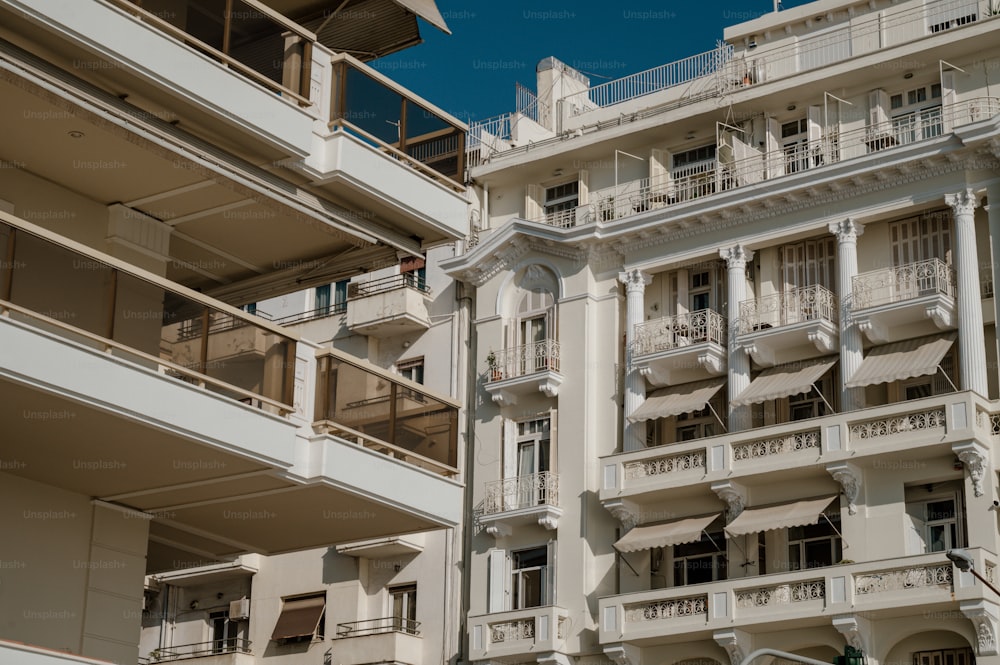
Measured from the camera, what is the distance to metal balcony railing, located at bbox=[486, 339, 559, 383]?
3900cm

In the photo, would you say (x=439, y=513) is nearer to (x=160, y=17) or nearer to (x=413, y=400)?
(x=413, y=400)

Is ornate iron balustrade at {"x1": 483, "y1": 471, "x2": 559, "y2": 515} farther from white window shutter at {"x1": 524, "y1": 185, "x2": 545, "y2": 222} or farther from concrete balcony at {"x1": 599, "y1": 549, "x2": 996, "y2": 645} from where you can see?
white window shutter at {"x1": 524, "y1": 185, "x2": 545, "y2": 222}

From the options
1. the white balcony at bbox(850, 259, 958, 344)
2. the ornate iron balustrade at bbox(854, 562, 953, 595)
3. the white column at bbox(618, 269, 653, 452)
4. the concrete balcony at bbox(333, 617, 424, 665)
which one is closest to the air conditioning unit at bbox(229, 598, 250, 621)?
the concrete balcony at bbox(333, 617, 424, 665)

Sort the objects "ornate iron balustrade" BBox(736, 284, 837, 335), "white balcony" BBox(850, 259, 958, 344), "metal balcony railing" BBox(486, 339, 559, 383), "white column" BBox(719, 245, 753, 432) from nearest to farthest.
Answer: "white balcony" BBox(850, 259, 958, 344), "ornate iron balustrade" BBox(736, 284, 837, 335), "white column" BBox(719, 245, 753, 432), "metal balcony railing" BBox(486, 339, 559, 383)

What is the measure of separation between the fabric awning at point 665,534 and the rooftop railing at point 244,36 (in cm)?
2322

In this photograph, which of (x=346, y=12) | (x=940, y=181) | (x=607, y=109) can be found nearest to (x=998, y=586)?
(x=940, y=181)

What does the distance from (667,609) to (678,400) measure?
4701mm

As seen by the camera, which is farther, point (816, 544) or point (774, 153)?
point (774, 153)

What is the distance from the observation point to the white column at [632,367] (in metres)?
37.5

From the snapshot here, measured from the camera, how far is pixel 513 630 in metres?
37.4

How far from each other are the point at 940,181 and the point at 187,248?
74.8ft

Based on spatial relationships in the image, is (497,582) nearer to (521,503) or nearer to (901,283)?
(521,503)

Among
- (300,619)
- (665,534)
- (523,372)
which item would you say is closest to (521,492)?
(523,372)

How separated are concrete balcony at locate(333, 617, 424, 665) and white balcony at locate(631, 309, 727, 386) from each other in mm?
8812
